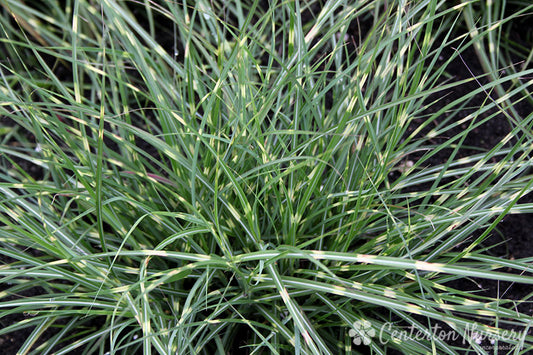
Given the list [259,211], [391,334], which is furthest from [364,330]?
[259,211]

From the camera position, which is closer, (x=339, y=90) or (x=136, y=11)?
(x=339, y=90)

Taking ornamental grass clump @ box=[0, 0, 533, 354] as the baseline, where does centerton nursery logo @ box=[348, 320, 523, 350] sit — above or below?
below

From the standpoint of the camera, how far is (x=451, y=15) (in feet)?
5.87

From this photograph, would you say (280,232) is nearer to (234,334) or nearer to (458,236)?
(234,334)

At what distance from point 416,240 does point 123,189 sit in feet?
2.43

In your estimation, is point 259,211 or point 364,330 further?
point 259,211

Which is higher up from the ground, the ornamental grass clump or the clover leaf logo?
the ornamental grass clump

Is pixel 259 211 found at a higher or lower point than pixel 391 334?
higher

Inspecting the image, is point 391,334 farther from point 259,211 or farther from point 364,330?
point 259,211

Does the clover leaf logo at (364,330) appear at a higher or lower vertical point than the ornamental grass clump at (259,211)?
lower

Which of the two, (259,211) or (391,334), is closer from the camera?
(391,334)

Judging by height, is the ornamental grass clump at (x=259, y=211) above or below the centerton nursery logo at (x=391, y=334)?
above

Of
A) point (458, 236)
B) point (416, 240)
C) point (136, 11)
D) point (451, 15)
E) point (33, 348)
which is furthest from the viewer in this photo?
point (136, 11)

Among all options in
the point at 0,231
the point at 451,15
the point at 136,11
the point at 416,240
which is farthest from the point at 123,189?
the point at 451,15
